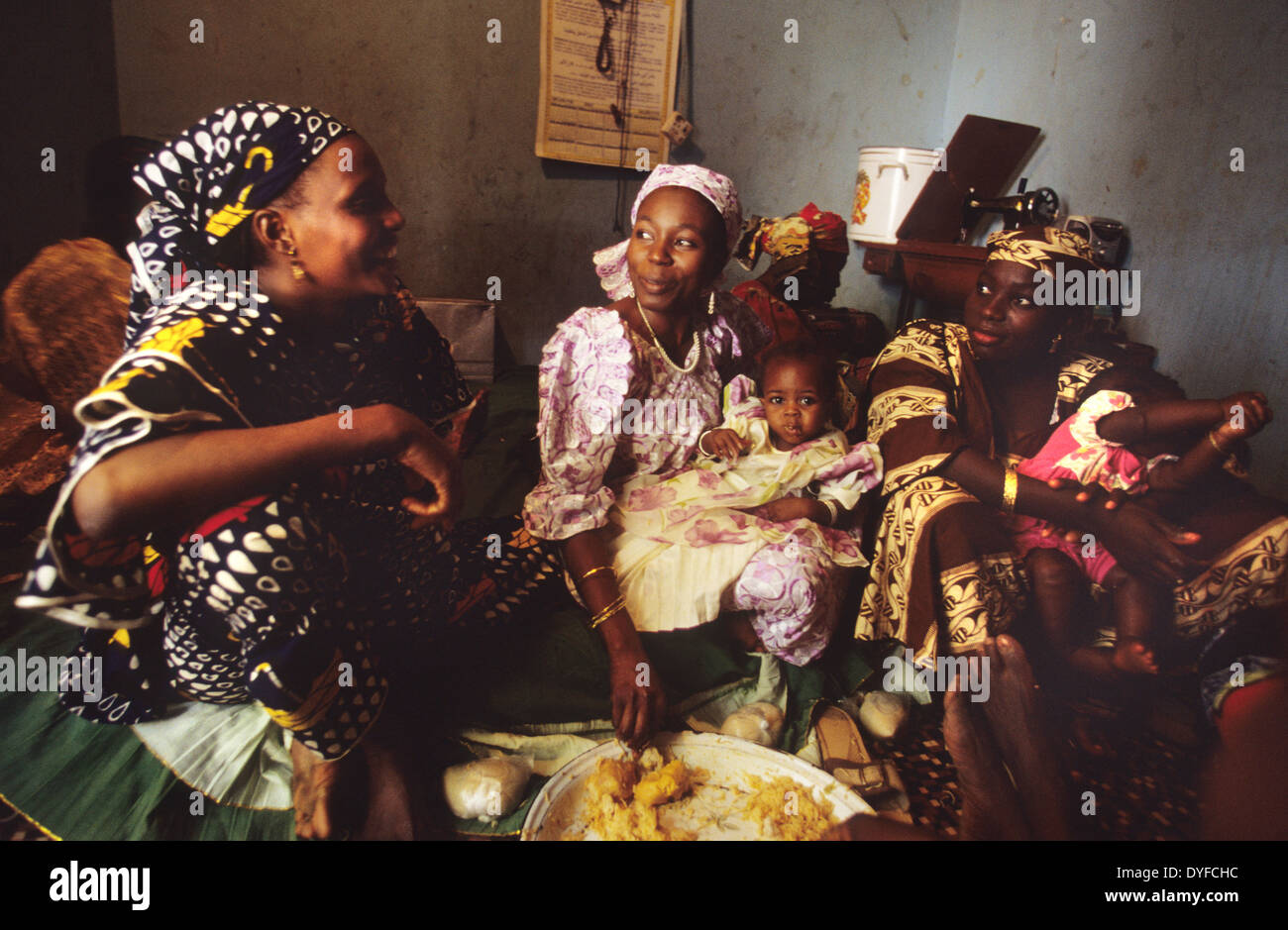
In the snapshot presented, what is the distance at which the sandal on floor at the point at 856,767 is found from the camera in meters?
1.07

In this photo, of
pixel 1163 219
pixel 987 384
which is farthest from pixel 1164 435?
pixel 1163 219

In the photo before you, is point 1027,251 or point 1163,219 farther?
point 1163,219

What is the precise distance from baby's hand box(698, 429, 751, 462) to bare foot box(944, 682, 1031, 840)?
60cm

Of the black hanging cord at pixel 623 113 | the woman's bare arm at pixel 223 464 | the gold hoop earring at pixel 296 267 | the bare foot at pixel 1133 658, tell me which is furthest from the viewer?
the black hanging cord at pixel 623 113

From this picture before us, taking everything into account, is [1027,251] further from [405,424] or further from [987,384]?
[405,424]

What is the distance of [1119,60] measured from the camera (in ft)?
5.32

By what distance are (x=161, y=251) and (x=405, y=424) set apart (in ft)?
1.20

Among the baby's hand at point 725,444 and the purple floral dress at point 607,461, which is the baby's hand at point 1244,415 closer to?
the purple floral dress at point 607,461

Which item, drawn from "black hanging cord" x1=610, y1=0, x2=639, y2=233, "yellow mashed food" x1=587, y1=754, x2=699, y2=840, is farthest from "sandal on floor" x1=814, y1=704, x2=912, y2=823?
"black hanging cord" x1=610, y1=0, x2=639, y2=233

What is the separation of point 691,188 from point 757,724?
3.35 ft

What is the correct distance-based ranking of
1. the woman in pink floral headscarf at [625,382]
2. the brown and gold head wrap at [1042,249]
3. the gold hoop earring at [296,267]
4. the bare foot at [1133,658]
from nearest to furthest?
1. the gold hoop earring at [296,267]
2. the bare foot at [1133,658]
3. the brown and gold head wrap at [1042,249]
4. the woman in pink floral headscarf at [625,382]

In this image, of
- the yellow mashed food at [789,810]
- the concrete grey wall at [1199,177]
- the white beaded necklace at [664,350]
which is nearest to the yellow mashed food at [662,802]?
the yellow mashed food at [789,810]

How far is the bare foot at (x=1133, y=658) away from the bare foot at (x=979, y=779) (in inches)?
10.0

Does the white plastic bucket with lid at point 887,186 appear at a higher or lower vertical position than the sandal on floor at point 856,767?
higher
